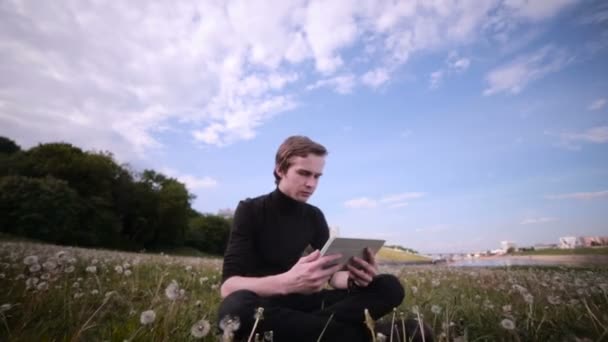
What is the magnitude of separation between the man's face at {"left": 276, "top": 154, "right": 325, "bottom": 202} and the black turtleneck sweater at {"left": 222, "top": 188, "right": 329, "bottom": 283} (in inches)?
4.7


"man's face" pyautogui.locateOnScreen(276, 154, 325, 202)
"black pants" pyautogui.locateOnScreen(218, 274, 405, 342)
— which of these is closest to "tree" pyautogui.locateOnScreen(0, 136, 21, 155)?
"man's face" pyautogui.locateOnScreen(276, 154, 325, 202)

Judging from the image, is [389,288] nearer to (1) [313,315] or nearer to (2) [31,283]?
(1) [313,315]

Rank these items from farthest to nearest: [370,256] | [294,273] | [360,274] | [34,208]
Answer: [34,208], [370,256], [360,274], [294,273]

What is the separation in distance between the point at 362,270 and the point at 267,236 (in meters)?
1.06

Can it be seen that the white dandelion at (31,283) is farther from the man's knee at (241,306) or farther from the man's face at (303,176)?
the man's face at (303,176)

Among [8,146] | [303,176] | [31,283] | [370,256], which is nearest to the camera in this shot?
[370,256]

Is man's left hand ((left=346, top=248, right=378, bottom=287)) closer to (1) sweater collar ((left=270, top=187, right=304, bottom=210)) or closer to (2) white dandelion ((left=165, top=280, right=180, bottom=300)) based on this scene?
(1) sweater collar ((left=270, top=187, right=304, bottom=210))

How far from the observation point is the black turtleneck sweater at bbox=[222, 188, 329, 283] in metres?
2.90

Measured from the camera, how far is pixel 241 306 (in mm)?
2082

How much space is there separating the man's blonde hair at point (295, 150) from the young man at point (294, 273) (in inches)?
0.5

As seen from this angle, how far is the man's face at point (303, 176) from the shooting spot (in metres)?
3.34

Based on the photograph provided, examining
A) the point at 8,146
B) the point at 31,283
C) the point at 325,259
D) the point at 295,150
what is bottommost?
the point at 31,283

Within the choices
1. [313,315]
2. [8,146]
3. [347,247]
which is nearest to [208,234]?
[8,146]

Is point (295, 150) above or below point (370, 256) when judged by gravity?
above
